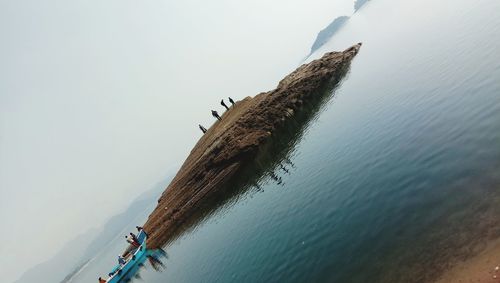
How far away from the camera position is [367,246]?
23.4 meters

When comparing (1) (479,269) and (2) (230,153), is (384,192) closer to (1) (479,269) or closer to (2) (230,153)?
(1) (479,269)

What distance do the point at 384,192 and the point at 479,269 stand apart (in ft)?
41.6

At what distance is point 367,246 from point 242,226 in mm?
22769

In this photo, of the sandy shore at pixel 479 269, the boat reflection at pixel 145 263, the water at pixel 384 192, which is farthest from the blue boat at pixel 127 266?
the sandy shore at pixel 479 269

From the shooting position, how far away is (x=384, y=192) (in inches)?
1108

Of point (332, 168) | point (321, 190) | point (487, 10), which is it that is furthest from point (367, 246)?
point (487, 10)

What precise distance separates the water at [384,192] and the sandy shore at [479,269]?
2.06ft

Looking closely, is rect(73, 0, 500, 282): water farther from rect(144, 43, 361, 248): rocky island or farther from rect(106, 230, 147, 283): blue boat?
rect(144, 43, 361, 248): rocky island

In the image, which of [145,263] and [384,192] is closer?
[384,192]

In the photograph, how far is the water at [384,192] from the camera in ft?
67.3

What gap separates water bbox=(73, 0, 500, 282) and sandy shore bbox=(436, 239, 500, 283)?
0.63 metres

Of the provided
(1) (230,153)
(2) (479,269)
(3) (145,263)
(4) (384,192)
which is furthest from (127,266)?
(2) (479,269)

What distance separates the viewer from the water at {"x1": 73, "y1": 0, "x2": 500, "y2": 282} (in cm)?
2052

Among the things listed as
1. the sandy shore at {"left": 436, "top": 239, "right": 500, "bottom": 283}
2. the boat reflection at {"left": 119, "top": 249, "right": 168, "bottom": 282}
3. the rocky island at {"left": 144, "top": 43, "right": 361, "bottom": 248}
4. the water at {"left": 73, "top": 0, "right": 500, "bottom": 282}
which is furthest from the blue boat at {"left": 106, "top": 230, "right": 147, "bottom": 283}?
the sandy shore at {"left": 436, "top": 239, "right": 500, "bottom": 283}
